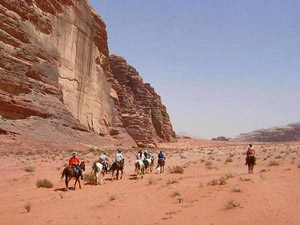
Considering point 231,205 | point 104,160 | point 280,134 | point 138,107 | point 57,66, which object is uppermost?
point 138,107

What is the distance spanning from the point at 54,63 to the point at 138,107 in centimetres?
4688

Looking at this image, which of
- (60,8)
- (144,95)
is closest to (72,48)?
Result: (60,8)

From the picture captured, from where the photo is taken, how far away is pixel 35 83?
44.3 metres

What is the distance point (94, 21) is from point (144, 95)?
38662 mm

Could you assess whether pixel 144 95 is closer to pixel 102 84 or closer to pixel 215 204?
pixel 102 84

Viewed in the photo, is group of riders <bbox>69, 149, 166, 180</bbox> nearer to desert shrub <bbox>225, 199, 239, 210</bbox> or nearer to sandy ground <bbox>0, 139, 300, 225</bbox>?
sandy ground <bbox>0, 139, 300, 225</bbox>

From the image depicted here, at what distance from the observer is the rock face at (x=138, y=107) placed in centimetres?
7714

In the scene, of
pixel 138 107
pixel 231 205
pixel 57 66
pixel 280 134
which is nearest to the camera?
pixel 231 205

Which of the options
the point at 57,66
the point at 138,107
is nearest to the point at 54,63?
the point at 57,66

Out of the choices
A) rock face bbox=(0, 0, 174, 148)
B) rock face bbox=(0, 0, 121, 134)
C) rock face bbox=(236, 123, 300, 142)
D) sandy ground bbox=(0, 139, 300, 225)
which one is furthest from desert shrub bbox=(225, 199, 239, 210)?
rock face bbox=(236, 123, 300, 142)

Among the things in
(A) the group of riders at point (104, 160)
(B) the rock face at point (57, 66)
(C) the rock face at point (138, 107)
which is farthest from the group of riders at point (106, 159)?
(C) the rock face at point (138, 107)

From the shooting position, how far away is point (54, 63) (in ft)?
159

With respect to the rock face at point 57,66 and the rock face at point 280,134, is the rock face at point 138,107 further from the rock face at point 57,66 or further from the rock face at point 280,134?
the rock face at point 280,134

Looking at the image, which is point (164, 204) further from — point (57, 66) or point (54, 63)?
point (57, 66)
